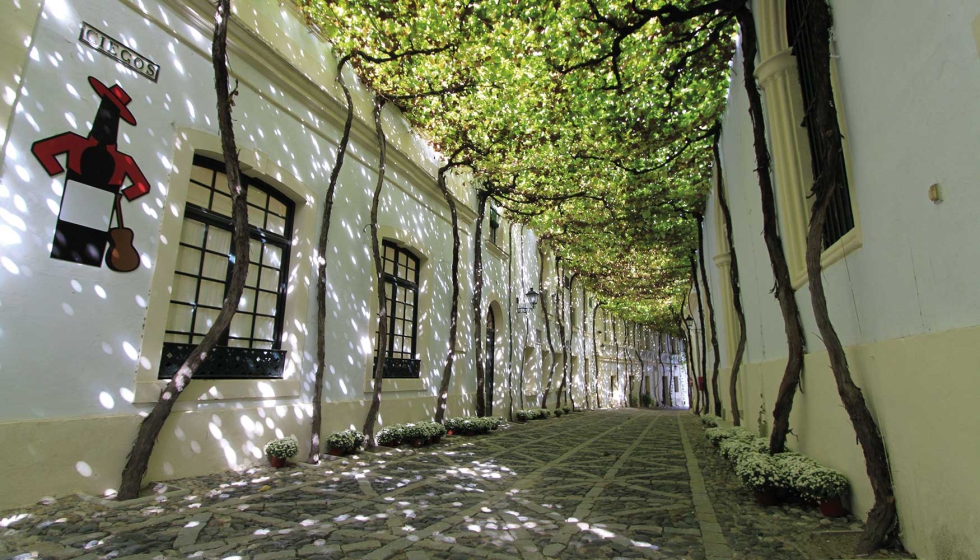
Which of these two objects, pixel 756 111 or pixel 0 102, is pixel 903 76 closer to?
pixel 756 111

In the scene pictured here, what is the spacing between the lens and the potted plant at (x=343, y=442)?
6871 millimetres

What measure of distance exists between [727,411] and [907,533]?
9.28 metres

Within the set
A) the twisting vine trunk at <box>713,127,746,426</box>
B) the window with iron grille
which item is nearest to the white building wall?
the twisting vine trunk at <box>713,127,746,426</box>

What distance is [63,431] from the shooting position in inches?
161

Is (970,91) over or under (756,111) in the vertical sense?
under

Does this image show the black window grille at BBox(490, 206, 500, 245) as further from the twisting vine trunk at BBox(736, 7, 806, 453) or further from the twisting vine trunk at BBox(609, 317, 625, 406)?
the twisting vine trunk at BBox(609, 317, 625, 406)

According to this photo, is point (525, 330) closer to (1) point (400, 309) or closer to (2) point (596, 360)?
(1) point (400, 309)

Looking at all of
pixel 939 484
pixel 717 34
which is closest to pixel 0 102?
pixel 939 484

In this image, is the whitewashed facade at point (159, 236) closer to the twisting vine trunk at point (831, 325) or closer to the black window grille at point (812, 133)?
the twisting vine trunk at point (831, 325)

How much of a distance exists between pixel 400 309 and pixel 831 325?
7350 mm

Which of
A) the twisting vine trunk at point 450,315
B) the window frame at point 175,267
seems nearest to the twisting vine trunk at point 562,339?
the twisting vine trunk at point 450,315

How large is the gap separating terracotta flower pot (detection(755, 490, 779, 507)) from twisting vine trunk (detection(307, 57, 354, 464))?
16.8 feet

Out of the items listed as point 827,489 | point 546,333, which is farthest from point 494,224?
point 827,489

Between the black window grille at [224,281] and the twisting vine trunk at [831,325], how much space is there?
5.94m
